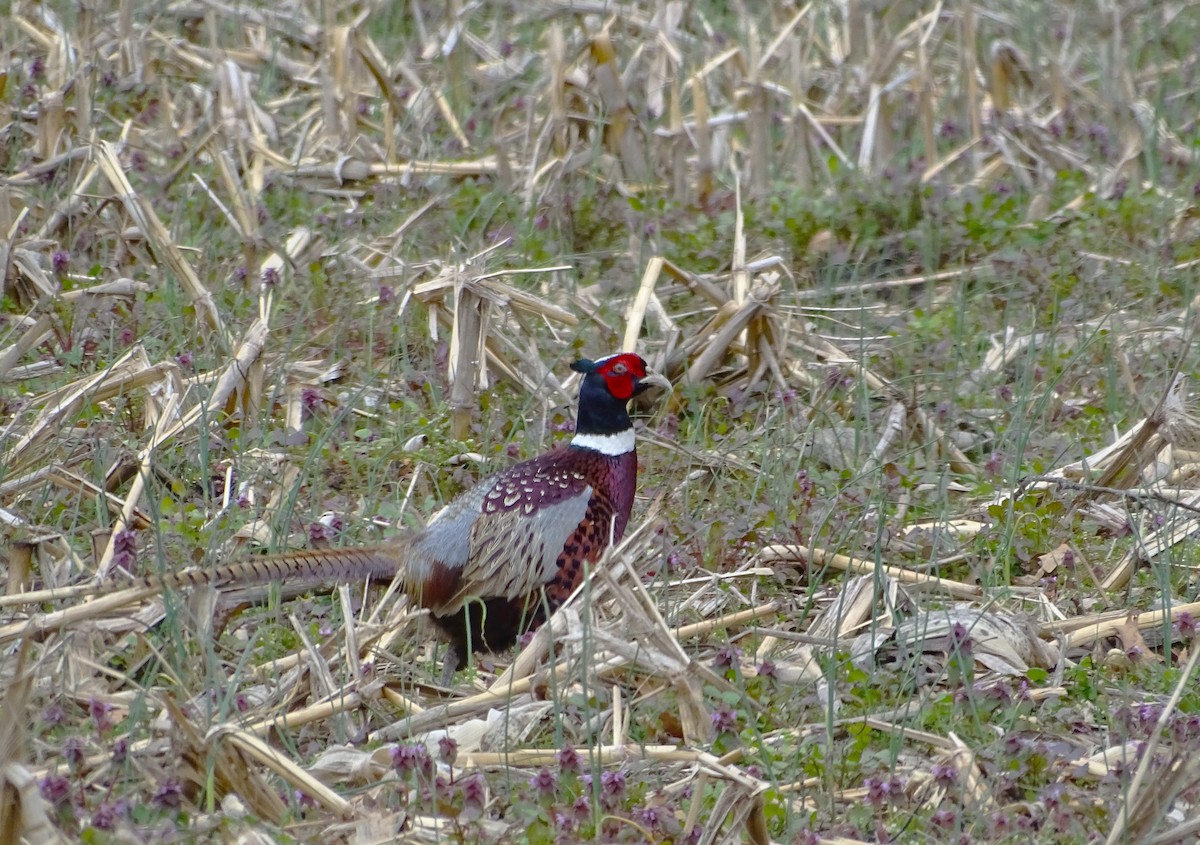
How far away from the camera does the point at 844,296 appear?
535cm

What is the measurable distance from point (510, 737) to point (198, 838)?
610 millimetres

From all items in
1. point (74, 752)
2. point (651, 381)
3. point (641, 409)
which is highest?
point (651, 381)

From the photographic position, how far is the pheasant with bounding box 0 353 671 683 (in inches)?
140

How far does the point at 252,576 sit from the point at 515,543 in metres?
0.65

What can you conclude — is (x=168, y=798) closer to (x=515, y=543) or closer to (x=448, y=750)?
(x=448, y=750)

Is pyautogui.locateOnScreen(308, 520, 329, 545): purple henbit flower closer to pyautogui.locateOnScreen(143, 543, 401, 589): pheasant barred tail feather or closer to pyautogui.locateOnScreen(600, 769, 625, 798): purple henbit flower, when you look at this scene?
pyautogui.locateOnScreen(143, 543, 401, 589): pheasant barred tail feather

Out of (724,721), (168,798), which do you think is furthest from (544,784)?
(168,798)

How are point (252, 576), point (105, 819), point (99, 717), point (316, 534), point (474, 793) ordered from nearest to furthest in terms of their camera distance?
point (105, 819)
point (474, 793)
point (99, 717)
point (252, 576)
point (316, 534)

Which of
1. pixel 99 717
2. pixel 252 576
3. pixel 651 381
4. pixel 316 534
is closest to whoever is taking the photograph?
pixel 99 717

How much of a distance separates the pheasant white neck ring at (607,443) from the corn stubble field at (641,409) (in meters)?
0.16

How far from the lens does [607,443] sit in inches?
152

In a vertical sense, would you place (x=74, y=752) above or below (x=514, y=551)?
above

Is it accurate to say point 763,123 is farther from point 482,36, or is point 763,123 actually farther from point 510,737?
point 510,737

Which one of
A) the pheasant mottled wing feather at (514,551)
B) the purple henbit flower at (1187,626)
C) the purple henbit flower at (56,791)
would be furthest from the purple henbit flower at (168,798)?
the purple henbit flower at (1187,626)
